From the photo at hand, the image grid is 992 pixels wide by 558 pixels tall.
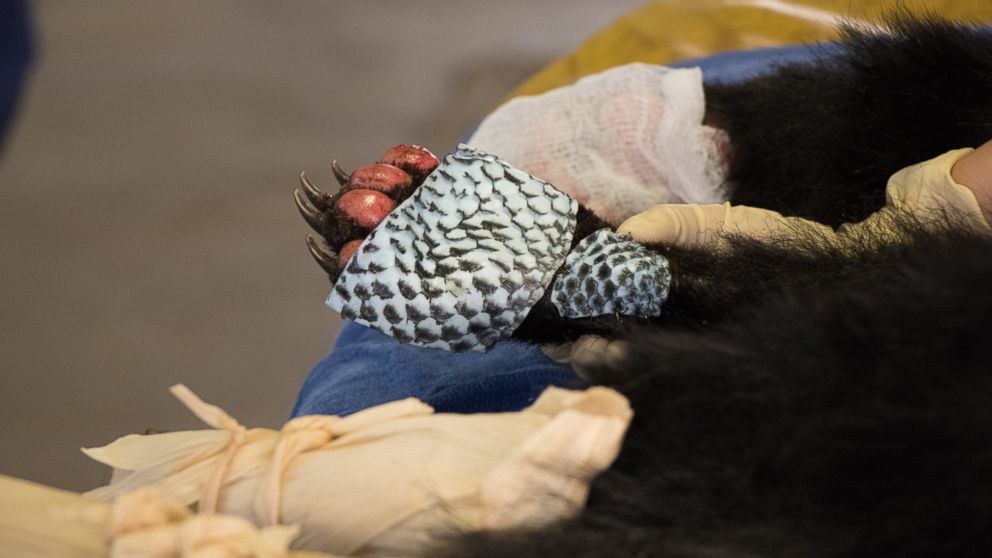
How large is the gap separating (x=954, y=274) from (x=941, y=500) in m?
0.08

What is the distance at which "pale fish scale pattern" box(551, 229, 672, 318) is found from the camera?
45 cm

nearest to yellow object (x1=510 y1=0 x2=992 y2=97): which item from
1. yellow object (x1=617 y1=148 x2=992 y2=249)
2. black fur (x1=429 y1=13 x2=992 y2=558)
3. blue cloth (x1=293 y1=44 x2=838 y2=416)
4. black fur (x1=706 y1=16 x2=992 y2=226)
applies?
blue cloth (x1=293 y1=44 x2=838 y2=416)

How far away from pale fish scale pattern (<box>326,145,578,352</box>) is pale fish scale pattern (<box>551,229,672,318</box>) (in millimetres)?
10

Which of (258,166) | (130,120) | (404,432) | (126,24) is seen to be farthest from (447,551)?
(126,24)

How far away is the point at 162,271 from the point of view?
1.30 m

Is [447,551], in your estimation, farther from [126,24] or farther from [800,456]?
[126,24]

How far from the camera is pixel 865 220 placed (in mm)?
476

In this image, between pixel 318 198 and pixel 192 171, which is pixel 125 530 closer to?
pixel 318 198

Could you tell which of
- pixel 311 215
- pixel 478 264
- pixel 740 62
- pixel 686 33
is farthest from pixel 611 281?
pixel 686 33

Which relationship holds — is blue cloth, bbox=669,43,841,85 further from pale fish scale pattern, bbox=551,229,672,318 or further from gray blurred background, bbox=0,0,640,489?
gray blurred background, bbox=0,0,640,489

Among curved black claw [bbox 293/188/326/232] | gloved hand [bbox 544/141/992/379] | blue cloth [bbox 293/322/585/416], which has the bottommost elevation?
blue cloth [bbox 293/322/585/416]

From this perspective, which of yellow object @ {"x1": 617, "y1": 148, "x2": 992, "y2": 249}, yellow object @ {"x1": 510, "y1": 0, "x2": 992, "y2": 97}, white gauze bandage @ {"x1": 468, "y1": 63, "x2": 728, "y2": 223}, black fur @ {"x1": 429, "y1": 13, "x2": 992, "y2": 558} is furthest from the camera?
yellow object @ {"x1": 510, "y1": 0, "x2": 992, "y2": 97}

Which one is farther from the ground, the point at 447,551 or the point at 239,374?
the point at 447,551

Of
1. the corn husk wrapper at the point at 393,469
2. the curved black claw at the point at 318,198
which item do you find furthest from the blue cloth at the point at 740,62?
the corn husk wrapper at the point at 393,469
